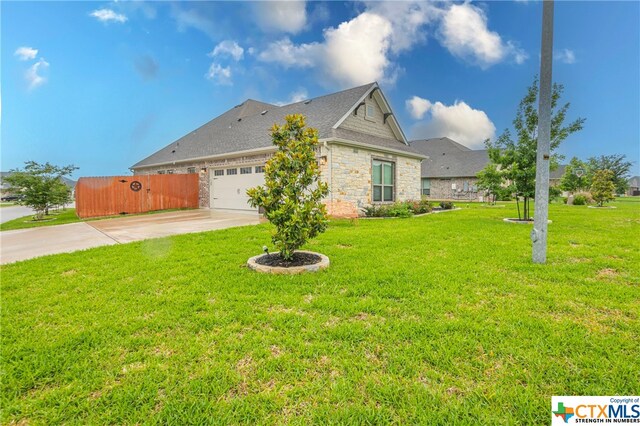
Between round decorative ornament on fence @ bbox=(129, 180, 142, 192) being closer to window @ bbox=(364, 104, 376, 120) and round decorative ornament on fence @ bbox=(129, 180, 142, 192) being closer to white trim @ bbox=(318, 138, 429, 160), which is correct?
white trim @ bbox=(318, 138, 429, 160)

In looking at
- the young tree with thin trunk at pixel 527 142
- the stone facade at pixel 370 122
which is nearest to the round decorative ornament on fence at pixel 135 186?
the stone facade at pixel 370 122

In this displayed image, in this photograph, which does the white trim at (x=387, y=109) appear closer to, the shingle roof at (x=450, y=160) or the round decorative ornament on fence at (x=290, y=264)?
the round decorative ornament on fence at (x=290, y=264)

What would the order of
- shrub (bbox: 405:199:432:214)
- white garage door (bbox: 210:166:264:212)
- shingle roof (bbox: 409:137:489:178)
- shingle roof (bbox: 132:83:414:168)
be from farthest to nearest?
shingle roof (bbox: 409:137:489:178), white garage door (bbox: 210:166:264:212), shrub (bbox: 405:199:432:214), shingle roof (bbox: 132:83:414:168)

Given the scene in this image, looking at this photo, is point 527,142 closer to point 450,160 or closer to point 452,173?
point 452,173

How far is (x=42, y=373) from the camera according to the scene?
7.69 ft

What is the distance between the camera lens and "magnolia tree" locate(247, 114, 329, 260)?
4918 millimetres

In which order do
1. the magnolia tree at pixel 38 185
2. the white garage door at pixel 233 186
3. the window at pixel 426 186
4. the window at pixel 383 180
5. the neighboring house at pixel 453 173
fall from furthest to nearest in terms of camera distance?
the window at pixel 426 186 < the neighboring house at pixel 453 173 < the magnolia tree at pixel 38 185 < the white garage door at pixel 233 186 < the window at pixel 383 180

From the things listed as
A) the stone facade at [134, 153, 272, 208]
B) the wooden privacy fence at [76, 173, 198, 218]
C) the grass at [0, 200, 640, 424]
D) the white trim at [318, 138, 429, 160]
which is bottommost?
the grass at [0, 200, 640, 424]

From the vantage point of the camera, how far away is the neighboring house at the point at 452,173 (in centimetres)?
2911

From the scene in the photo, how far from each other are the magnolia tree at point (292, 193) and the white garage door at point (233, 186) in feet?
29.1

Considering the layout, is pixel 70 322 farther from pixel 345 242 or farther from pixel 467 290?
pixel 345 242

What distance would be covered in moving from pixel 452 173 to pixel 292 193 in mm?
28940

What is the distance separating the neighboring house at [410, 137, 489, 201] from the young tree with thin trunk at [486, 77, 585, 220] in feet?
58.4

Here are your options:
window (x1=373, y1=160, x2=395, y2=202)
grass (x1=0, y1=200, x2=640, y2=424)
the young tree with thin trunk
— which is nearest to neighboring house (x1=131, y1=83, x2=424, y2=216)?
window (x1=373, y1=160, x2=395, y2=202)
